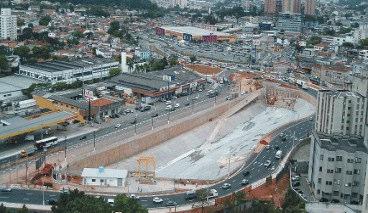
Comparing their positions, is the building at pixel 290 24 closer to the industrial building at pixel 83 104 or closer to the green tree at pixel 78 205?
the industrial building at pixel 83 104

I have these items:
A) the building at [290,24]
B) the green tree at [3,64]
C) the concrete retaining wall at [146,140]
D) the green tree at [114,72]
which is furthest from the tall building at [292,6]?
the concrete retaining wall at [146,140]

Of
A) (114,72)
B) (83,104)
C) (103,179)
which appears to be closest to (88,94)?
(83,104)

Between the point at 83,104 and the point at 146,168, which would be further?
the point at 83,104

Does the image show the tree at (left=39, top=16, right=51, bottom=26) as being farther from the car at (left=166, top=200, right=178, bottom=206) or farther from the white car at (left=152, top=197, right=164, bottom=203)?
the car at (left=166, top=200, right=178, bottom=206)

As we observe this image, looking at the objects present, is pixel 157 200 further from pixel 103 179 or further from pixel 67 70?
pixel 67 70

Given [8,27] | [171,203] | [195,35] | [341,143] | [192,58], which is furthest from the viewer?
[195,35]

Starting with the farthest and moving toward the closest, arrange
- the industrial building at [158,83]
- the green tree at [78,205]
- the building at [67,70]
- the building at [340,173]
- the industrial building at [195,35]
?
1. the industrial building at [195,35]
2. the building at [67,70]
3. the industrial building at [158,83]
4. the building at [340,173]
5. the green tree at [78,205]
